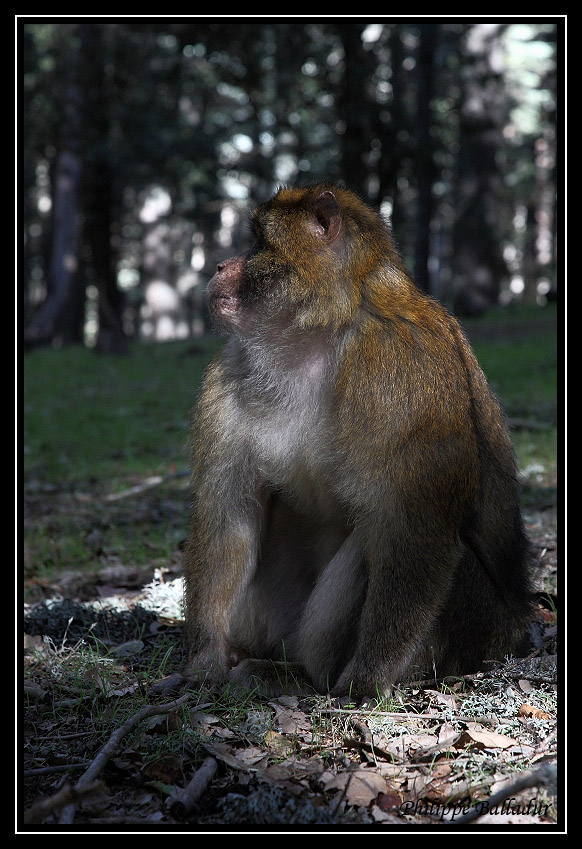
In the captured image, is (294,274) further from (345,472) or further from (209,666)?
(209,666)

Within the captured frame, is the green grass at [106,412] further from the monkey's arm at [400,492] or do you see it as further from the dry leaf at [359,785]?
the dry leaf at [359,785]

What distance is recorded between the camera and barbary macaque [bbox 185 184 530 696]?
309 cm

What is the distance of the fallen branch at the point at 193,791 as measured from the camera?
2484 millimetres

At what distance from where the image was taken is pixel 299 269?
3180 millimetres

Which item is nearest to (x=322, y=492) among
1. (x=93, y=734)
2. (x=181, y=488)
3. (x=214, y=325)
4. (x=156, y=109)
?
(x=214, y=325)

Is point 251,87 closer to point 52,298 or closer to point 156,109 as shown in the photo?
point 156,109

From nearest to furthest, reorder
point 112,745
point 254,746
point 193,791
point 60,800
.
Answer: point 60,800
point 193,791
point 112,745
point 254,746

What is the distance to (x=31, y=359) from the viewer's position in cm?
1727

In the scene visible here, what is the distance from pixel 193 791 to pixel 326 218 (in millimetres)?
2005

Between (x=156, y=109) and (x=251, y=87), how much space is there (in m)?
2.48

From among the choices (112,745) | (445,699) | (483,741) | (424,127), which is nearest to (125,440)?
(445,699)

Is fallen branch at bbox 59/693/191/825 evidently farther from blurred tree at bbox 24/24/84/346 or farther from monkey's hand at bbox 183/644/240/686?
blurred tree at bbox 24/24/84/346

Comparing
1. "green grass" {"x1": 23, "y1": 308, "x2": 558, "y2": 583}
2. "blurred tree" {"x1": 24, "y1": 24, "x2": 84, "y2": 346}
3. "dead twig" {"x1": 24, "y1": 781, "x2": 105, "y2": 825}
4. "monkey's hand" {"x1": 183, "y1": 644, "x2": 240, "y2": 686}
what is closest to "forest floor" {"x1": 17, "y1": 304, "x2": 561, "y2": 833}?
"dead twig" {"x1": 24, "y1": 781, "x2": 105, "y2": 825}

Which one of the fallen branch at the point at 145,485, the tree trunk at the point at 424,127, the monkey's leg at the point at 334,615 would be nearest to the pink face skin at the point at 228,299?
the monkey's leg at the point at 334,615
